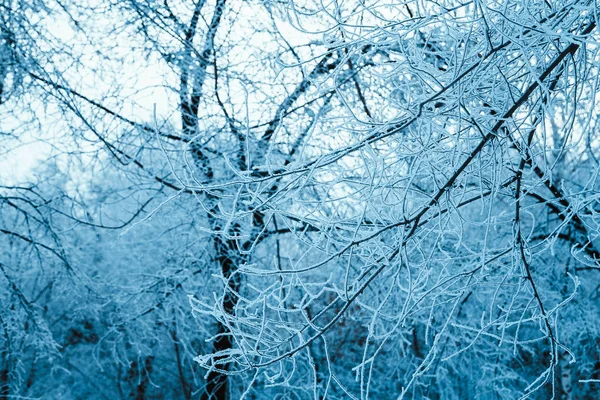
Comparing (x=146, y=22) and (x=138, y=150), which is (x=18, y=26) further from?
(x=138, y=150)

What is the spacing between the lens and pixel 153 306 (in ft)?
17.2

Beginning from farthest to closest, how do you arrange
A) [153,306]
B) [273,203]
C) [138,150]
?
1. [153,306]
2. [138,150]
3. [273,203]

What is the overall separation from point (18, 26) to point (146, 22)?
0.92 m

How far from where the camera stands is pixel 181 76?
473cm

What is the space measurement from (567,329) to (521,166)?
3.21 metres

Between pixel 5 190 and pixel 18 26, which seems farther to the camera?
pixel 5 190

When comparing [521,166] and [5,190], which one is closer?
[521,166]

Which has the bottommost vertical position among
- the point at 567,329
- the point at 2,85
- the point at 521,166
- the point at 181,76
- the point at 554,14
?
the point at 567,329

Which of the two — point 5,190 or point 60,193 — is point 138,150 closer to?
point 60,193

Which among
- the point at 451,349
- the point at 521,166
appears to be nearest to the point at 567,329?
the point at 451,349

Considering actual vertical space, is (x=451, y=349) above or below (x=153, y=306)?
below

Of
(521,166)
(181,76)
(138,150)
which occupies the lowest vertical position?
(521,166)

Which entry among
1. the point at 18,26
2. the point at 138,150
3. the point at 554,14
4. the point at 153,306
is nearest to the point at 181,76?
the point at 138,150

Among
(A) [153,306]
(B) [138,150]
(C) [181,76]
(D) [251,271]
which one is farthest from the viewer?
(A) [153,306]
